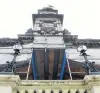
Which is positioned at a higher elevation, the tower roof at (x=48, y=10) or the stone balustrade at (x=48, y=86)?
the tower roof at (x=48, y=10)

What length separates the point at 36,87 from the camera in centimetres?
809

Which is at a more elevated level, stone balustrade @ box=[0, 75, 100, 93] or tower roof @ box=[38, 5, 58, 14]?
tower roof @ box=[38, 5, 58, 14]

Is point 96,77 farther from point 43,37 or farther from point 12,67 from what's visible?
point 43,37

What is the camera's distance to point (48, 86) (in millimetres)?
8094

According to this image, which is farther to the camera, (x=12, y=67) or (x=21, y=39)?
(x=21, y=39)

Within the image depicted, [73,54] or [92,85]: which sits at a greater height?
[73,54]

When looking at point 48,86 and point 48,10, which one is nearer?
point 48,86

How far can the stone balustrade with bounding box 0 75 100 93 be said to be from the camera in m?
7.91

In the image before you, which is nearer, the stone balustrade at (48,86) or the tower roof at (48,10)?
the stone balustrade at (48,86)

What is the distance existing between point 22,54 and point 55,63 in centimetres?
279

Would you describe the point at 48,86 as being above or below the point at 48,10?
below

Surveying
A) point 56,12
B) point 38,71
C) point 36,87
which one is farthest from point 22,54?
point 56,12

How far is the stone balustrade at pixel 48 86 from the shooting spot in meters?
7.91

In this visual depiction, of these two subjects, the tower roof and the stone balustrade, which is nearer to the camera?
the stone balustrade
